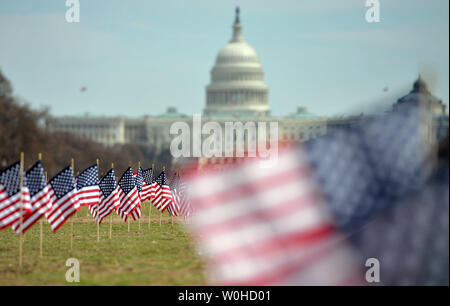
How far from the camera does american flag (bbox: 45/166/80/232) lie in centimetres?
2186

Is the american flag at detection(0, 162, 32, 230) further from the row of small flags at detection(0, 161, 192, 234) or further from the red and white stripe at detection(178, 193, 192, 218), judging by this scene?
the red and white stripe at detection(178, 193, 192, 218)

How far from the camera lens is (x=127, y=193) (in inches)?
1153

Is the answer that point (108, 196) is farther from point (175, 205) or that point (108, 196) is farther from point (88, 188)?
point (175, 205)

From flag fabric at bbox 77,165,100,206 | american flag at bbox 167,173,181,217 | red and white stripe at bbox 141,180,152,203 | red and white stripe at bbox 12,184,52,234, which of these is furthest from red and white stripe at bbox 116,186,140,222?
red and white stripe at bbox 12,184,52,234

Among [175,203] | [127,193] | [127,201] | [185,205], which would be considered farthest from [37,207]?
[175,203]

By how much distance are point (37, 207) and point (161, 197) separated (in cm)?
1425

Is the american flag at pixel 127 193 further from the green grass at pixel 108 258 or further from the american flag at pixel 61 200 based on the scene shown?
the american flag at pixel 61 200

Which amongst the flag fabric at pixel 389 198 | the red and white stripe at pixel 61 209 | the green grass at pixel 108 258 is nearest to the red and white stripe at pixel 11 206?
the green grass at pixel 108 258

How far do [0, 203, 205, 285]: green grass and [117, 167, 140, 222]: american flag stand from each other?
89 centimetres

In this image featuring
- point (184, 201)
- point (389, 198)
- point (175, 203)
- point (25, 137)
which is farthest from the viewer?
point (25, 137)

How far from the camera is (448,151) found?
805cm

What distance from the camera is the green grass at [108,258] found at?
717 inches
